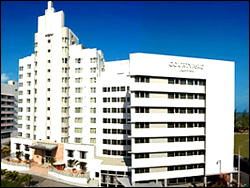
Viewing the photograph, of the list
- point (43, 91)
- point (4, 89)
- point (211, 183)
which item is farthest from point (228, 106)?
point (4, 89)

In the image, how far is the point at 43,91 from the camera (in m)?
44.2

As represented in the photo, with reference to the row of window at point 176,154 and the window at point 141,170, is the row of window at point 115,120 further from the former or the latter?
the window at point 141,170

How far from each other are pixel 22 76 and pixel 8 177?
Result: 82.4 ft

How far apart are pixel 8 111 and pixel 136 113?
2198 inches

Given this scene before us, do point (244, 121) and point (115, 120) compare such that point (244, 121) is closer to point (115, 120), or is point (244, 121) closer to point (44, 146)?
point (115, 120)

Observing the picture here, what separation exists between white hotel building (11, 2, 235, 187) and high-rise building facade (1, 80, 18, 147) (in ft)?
83.9

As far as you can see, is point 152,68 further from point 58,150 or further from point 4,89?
point 4,89

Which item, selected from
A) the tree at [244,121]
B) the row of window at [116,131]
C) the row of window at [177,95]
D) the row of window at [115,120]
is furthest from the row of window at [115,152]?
the tree at [244,121]

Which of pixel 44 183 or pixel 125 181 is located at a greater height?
pixel 125 181

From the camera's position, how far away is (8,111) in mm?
65188

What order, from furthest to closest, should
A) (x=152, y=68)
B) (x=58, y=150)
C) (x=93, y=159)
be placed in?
(x=58, y=150) → (x=93, y=159) → (x=152, y=68)

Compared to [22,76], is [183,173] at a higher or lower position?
lower

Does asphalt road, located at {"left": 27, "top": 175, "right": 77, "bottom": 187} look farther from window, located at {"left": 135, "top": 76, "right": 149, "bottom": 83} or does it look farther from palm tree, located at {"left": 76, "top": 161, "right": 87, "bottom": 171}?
window, located at {"left": 135, "top": 76, "right": 149, "bottom": 83}

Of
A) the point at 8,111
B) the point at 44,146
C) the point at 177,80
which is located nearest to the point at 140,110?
the point at 177,80
